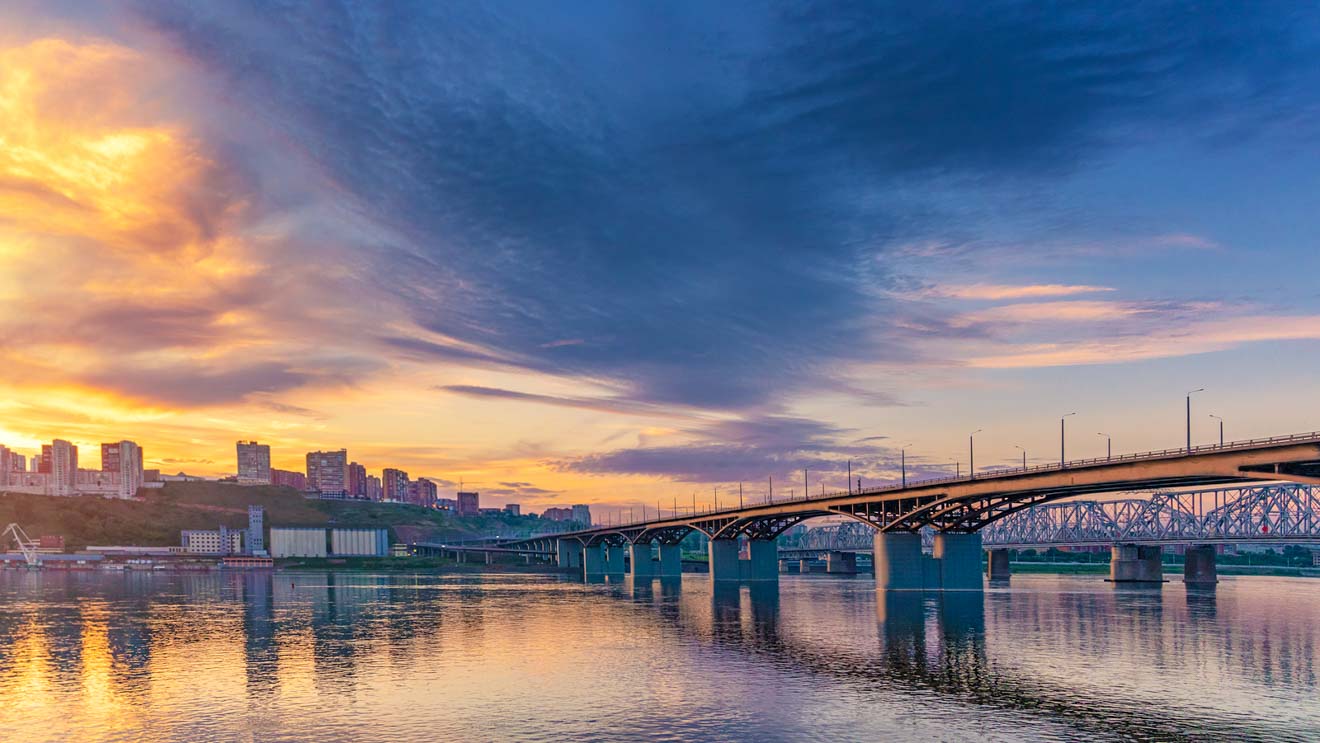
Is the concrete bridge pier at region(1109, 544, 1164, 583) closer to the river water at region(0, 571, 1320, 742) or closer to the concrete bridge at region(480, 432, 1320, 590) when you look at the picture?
the concrete bridge at region(480, 432, 1320, 590)

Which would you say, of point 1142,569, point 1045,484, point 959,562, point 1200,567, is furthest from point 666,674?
point 1200,567

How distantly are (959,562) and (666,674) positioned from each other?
95551 millimetres

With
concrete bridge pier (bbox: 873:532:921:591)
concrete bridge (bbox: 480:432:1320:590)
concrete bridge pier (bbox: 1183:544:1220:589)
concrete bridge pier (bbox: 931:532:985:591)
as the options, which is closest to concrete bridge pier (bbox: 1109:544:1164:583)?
concrete bridge pier (bbox: 1183:544:1220:589)

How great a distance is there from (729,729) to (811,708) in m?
6.67

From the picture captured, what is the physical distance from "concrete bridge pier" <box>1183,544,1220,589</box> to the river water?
80.7m

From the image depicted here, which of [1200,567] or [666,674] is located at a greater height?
[666,674]

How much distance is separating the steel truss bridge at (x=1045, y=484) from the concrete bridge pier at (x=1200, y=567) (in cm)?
6713

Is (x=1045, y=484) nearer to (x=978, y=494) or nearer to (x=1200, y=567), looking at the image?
(x=978, y=494)

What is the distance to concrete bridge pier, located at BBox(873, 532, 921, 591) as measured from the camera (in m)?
146

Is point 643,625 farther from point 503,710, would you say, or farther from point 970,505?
point 970,505

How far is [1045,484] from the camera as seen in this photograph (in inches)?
4820

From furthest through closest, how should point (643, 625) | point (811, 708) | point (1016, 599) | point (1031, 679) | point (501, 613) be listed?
point (1016, 599), point (501, 613), point (643, 625), point (1031, 679), point (811, 708)

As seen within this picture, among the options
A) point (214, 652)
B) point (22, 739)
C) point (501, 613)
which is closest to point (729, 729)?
point (22, 739)

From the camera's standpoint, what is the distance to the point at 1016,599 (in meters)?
138
